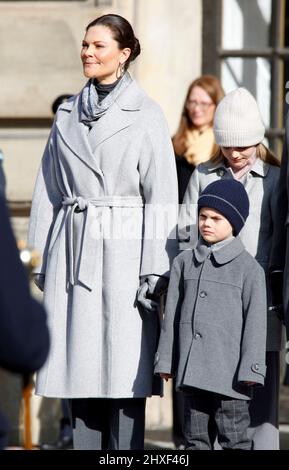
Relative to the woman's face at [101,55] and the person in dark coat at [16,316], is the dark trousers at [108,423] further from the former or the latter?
the person in dark coat at [16,316]

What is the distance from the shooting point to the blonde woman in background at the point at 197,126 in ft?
25.3

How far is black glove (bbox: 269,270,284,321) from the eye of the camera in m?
6.40

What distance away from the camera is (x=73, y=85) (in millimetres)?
8516

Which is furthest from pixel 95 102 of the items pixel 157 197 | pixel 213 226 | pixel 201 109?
pixel 201 109

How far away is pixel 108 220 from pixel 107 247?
0.12 m

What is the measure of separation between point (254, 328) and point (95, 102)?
1148 mm

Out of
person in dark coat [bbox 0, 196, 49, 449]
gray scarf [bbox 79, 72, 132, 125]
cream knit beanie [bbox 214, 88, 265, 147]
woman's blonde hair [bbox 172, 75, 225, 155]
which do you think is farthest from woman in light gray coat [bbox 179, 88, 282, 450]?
person in dark coat [bbox 0, 196, 49, 449]

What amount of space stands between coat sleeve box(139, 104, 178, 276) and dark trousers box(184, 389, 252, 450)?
0.54m

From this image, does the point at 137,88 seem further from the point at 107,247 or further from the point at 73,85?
the point at 73,85

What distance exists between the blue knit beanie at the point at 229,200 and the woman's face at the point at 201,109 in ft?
4.69

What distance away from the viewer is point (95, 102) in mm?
6461

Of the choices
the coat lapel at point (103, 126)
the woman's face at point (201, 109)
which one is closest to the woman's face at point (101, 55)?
the coat lapel at point (103, 126)

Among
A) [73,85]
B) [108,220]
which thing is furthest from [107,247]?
[73,85]
